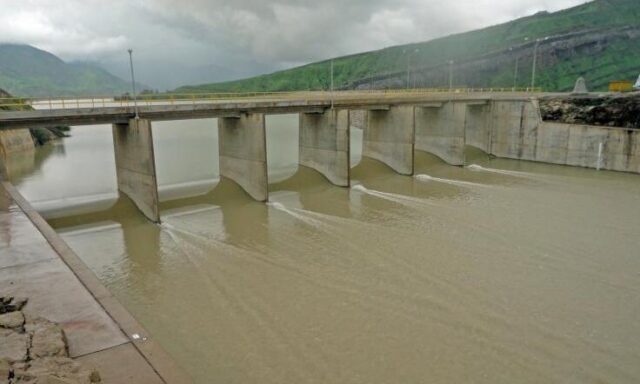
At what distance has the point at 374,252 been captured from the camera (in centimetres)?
1906

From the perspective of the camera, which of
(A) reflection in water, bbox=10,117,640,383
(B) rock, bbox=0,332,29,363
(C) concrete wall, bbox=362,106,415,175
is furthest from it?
(C) concrete wall, bbox=362,106,415,175

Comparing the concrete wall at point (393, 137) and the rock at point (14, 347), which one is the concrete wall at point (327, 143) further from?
the rock at point (14, 347)

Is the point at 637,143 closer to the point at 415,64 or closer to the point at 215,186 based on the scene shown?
the point at 215,186

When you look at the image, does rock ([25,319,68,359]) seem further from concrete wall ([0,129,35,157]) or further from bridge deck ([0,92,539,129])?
concrete wall ([0,129,35,157])

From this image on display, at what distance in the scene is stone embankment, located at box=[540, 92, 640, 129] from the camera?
37531mm

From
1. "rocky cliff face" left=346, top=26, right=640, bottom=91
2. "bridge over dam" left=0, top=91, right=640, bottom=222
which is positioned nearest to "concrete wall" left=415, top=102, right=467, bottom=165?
"bridge over dam" left=0, top=91, right=640, bottom=222

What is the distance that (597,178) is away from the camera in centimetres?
3484

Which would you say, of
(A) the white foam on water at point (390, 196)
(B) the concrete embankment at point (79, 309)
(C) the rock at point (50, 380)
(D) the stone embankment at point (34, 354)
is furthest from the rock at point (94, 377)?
(A) the white foam on water at point (390, 196)

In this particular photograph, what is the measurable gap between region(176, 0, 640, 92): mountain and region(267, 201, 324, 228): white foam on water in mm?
81711

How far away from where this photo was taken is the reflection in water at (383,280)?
11.6 metres

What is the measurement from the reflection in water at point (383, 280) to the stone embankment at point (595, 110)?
10.3 metres

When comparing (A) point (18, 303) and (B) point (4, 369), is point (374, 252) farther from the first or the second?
(B) point (4, 369)

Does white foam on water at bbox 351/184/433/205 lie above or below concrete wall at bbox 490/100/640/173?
below

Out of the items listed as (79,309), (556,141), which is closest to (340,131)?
(556,141)
